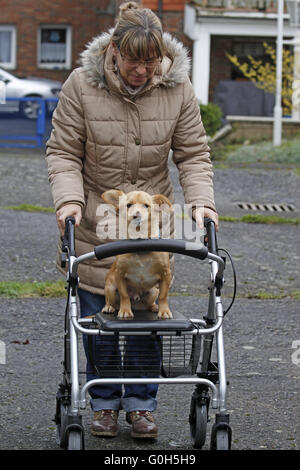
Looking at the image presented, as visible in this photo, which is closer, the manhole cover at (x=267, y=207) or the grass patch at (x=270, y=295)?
the grass patch at (x=270, y=295)

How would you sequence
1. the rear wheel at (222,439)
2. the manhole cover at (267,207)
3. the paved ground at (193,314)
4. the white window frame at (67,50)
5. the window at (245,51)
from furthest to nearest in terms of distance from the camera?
the white window frame at (67,50), the window at (245,51), the manhole cover at (267,207), the paved ground at (193,314), the rear wheel at (222,439)

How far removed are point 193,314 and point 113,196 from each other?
3.38m

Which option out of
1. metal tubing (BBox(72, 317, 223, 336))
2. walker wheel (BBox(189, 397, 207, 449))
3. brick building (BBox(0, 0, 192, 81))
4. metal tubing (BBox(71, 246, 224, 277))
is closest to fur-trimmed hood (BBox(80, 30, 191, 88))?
metal tubing (BBox(71, 246, 224, 277))

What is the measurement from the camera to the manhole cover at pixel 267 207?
Answer: 13.5m

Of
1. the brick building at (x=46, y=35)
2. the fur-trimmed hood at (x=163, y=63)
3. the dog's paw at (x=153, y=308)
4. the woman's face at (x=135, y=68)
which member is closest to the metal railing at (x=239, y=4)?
the brick building at (x=46, y=35)

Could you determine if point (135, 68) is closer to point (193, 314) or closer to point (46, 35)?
point (193, 314)

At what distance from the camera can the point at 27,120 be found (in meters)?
20.8

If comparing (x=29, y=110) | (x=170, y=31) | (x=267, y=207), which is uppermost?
(x=170, y=31)

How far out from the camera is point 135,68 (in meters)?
4.65

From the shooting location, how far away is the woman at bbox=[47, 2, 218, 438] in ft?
15.8

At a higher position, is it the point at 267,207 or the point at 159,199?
the point at 159,199

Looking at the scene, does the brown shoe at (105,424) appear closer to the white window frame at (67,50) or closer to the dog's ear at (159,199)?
the dog's ear at (159,199)

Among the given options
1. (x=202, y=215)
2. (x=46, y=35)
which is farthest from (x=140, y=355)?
(x=46, y=35)
